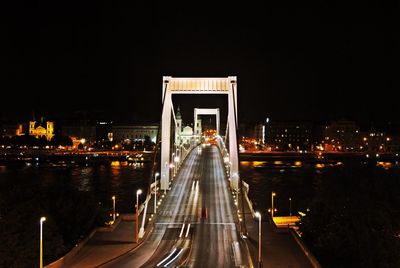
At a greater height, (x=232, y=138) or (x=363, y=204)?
(x=232, y=138)

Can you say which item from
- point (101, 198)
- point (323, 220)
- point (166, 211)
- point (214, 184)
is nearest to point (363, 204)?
point (323, 220)

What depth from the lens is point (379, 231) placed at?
14383mm

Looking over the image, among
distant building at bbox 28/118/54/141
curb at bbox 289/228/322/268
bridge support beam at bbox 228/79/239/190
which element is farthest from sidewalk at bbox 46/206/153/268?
distant building at bbox 28/118/54/141

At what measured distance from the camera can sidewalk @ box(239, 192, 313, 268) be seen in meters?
12.1

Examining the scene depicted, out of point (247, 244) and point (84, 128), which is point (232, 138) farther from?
point (84, 128)

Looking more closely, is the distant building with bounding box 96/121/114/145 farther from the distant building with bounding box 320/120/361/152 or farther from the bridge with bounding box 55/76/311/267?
the bridge with bounding box 55/76/311/267

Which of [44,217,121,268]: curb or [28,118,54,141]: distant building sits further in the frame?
[28,118,54,141]: distant building

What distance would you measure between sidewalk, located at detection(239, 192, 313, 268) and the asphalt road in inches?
18.6

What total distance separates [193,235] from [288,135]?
288ft

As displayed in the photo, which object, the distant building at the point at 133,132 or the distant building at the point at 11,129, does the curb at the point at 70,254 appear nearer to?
the distant building at the point at 133,132

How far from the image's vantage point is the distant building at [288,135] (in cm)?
9849

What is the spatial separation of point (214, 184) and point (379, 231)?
14.5 meters

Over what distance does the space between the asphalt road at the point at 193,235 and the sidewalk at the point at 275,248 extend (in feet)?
1.55

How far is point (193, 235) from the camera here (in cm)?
1495
